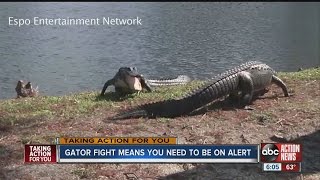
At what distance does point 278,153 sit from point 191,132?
143cm

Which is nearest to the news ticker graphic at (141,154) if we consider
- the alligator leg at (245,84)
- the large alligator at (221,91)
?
the large alligator at (221,91)

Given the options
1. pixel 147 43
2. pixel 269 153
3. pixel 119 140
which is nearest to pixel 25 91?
pixel 119 140

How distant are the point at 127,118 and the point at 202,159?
2.04 meters

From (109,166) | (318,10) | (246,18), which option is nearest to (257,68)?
(109,166)

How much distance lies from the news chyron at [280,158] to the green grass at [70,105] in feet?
10.6

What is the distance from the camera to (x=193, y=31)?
30.8m

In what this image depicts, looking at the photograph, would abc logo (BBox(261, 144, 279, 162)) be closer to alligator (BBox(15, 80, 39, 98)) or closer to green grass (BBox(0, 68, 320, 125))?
green grass (BBox(0, 68, 320, 125))

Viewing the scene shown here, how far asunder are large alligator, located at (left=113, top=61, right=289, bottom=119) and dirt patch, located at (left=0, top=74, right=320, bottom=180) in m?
0.21

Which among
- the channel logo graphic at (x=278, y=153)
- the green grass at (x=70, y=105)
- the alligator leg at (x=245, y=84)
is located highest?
the alligator leg at (x=245, y=84)

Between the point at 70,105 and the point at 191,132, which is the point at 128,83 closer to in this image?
the point at 70,105

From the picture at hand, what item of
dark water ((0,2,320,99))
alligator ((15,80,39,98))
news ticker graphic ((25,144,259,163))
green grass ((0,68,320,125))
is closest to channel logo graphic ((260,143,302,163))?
news ticker graphic ((25,144,259,163))

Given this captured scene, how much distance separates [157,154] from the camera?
610 centimetres

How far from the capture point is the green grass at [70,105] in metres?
8.14

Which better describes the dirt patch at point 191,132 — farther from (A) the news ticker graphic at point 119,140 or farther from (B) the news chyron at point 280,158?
(A) the news ticker graphic at point 119,140
